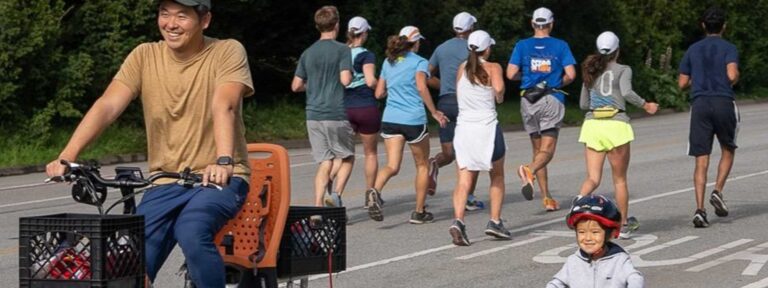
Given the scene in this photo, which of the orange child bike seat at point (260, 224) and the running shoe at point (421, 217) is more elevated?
the orange child bike seat at point (260, 224)

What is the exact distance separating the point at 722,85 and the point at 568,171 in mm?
6477

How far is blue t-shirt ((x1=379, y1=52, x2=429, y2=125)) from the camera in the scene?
13273mm

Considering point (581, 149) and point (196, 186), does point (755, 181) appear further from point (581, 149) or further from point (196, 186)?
point (196, 186)

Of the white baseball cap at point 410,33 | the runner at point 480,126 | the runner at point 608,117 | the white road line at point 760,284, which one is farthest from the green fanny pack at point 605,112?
the white road line at point 760,284

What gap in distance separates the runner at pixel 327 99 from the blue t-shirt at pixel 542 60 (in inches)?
70.8

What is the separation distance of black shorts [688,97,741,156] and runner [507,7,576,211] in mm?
1281

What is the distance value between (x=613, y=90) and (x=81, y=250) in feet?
25.0

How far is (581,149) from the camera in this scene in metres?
23.6

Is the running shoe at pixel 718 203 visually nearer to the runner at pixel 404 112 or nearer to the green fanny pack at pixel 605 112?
the green fanny pack at pixel 605 112

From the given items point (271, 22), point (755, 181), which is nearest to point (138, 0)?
point (271, 22)

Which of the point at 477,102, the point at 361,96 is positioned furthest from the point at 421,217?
the point at 477,102

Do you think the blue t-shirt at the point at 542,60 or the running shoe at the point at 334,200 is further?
the blue t-shirt at the point at 542,60

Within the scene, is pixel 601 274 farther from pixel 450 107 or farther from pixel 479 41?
pixel 450 107

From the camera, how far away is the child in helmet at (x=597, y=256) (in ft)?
19.1
